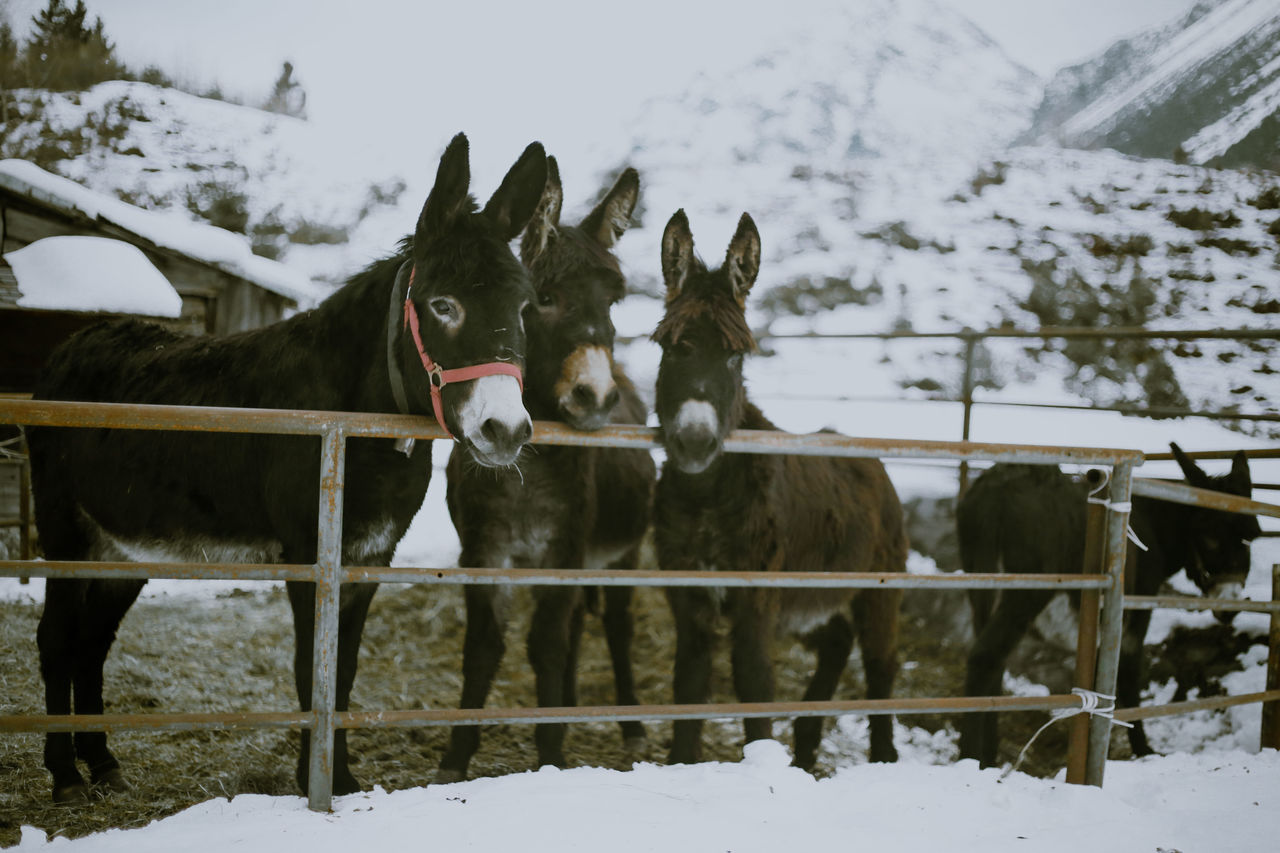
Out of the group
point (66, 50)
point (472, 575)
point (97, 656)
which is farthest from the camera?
point (66, 50)

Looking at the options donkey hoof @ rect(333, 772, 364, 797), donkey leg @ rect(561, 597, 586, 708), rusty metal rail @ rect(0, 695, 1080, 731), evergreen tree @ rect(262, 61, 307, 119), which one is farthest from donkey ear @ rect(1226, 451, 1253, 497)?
evergreen tree @ rect(262, 61, 307, 119)

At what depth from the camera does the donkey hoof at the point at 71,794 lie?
242 cm

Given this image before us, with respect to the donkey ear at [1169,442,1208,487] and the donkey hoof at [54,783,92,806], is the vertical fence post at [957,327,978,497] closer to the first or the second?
the donkey ear at [1169,442,1208,487]

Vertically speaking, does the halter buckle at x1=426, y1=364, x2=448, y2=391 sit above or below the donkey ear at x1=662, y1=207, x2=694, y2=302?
below

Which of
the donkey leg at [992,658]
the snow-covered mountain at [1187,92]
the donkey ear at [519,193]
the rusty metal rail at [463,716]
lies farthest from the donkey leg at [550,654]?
the snow-covered mountain at [1187,92]

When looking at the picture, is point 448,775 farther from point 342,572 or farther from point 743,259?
point 743,259

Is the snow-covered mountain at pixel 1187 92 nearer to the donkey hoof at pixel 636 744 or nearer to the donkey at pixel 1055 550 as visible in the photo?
the donkey at pixel 1055 550

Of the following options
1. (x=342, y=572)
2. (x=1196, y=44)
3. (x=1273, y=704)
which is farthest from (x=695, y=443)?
(x=1196, y=44)

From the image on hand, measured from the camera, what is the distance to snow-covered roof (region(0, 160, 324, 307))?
514 cm

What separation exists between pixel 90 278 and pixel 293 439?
4077 mm

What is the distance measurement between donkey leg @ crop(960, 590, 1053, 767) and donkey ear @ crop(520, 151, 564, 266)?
278 centimetres

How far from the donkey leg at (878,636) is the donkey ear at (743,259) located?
1.81m

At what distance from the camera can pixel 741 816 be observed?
202 cm

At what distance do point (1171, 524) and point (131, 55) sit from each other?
8.30 m
